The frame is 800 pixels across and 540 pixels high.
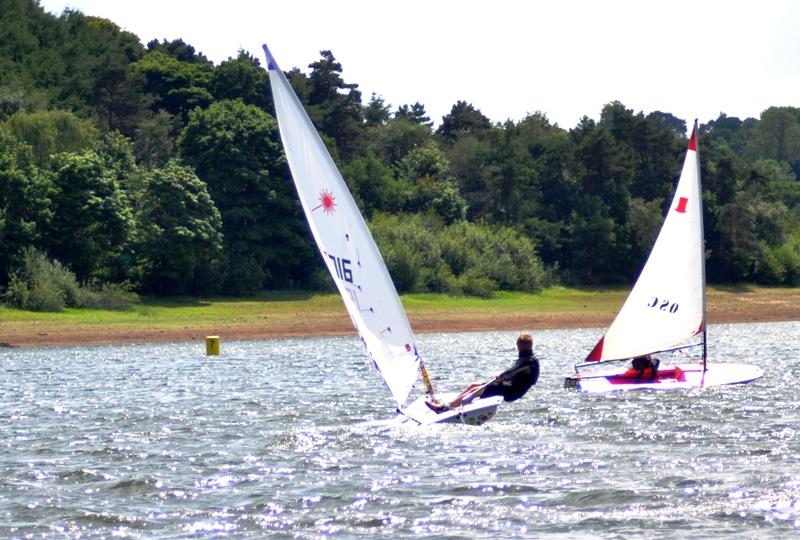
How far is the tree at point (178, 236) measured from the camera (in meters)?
65.9

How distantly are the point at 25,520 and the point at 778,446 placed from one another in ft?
35.7

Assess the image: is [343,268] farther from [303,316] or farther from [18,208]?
[18,208]

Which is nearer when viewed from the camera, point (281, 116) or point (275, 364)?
point (281, 116)

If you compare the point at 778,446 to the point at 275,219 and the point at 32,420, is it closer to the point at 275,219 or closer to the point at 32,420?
the point at 32,420

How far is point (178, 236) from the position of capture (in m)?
66.2

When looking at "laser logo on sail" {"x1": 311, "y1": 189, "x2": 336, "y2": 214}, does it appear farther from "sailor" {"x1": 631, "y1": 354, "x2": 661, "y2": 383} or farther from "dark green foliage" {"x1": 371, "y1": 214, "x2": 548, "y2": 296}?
"dark green foliage" {"x1": 371, "y1": 214, "x2": 548, "y2": 296}

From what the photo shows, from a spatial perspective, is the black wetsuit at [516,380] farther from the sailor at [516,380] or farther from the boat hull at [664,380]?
the boat hull at [664,380]

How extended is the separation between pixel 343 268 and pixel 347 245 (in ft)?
1.27

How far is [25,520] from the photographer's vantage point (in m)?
16.1

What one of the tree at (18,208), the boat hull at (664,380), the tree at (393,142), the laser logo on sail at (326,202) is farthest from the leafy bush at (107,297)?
the tree at (393,142)

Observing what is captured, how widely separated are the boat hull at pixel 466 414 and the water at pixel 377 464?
182 mm

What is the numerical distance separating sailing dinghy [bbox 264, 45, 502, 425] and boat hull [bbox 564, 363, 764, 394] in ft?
26.7

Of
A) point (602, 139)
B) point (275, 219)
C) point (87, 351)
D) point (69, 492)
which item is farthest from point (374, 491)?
point (602, 139)

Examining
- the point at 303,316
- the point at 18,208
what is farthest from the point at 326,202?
the point at 18,208
